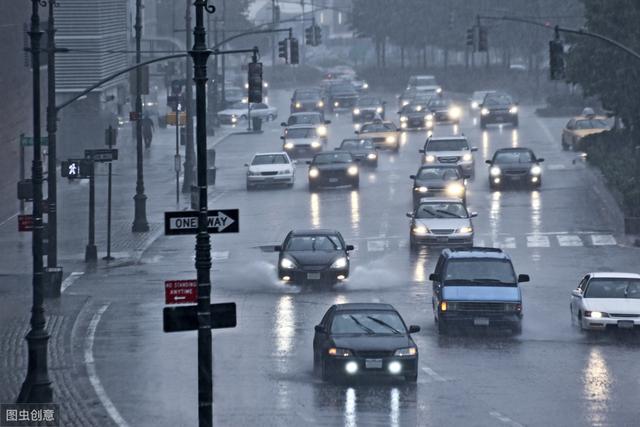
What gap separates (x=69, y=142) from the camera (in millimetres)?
79938

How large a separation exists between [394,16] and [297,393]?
426 feet

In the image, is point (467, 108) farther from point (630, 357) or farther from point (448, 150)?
point (630, 357)

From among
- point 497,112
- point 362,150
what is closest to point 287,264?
point 362,150

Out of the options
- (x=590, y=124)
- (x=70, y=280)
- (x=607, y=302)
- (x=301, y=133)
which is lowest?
(x=607, y=302)

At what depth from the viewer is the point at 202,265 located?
19.2 meters

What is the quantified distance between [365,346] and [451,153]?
38538mm

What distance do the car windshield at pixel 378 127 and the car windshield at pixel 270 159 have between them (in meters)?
14.0

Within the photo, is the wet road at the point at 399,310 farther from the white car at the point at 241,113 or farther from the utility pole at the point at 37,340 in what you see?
the white car at the point at 241,113

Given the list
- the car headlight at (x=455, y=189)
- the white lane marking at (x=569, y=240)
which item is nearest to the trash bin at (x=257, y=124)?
the car headlight at (x=455, y=189)

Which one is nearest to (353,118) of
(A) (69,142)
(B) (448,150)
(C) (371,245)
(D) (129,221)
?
(A) (69,142)

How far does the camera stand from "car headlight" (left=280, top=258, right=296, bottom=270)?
39.3 metres

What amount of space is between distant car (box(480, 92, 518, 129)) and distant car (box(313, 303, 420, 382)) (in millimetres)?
62077

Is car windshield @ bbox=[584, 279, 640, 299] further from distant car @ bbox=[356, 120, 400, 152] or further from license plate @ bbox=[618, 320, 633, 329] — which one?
distant car @ bbox=[356, 120, 400, 152]

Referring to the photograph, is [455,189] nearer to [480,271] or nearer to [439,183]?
[439,183]
